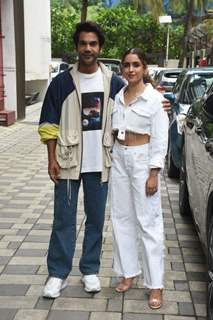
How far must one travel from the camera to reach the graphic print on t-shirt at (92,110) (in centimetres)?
395

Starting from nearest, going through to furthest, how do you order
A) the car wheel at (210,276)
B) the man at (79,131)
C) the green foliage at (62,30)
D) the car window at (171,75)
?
the car wheel at (210,276) → the man at (79,131) → the car window at (171,75) → the green foliage at (62,30)

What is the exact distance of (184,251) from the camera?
17.1 feet

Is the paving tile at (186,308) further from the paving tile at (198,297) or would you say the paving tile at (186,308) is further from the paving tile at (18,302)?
the paving tile at (18,302)

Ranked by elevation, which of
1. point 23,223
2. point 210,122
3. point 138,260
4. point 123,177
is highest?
point 210,122

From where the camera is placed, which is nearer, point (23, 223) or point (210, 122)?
point (210, 122)

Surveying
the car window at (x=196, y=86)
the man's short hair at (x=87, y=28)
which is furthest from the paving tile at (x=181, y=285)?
the car window at (x=196, y=86)

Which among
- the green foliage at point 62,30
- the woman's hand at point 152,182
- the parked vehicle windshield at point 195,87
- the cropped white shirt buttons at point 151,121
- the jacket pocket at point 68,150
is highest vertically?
the cropped white shirt buttons at point 151,121

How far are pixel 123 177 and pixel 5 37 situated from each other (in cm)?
1158

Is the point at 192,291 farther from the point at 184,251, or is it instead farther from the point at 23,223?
the point at 23,223

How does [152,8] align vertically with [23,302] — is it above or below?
above

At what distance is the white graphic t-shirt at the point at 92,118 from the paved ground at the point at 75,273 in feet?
3.11

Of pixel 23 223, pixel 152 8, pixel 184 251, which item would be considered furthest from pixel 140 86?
pixel 152 8

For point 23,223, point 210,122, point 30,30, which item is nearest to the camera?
point 210,122

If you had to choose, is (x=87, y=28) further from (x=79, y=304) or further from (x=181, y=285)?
(x=181, y=285)
